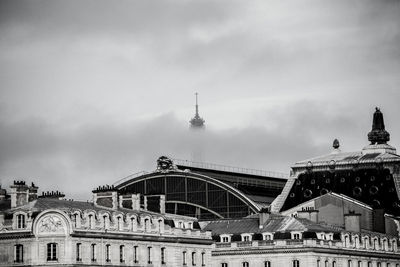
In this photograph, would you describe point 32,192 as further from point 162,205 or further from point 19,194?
point 162,205

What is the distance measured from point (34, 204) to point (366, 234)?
2257 inches

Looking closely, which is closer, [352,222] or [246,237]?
[246,237]

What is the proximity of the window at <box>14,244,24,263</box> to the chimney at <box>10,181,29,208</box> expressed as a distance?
918 centimetres

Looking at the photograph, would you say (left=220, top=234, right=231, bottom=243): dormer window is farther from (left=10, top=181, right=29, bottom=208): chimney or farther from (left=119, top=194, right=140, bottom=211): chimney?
(left=10, top=181, right=29, bottom=208): chimney

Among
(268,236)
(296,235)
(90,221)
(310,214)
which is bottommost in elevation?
(90,221)

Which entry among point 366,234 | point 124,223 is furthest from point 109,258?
point 366,234

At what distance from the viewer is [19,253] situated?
143750mm

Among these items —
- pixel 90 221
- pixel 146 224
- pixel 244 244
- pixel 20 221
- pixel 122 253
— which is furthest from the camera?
pixel 244 244

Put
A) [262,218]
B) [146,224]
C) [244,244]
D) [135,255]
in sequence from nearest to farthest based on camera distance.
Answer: [135,255] < [146,224] < [244,244] < [262,218]

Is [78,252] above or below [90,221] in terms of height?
below

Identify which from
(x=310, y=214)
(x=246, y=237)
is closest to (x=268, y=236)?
(x=246, y=237)

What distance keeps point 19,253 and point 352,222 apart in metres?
62.7

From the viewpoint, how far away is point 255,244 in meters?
173

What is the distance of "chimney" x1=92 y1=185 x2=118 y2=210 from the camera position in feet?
519
